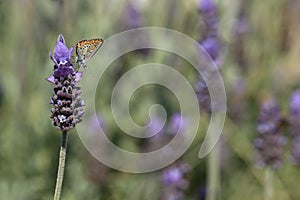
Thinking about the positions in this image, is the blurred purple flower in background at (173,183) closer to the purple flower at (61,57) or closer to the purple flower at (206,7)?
the purple flower at (206,7)

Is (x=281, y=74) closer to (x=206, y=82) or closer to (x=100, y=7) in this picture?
(x=100, y=7)

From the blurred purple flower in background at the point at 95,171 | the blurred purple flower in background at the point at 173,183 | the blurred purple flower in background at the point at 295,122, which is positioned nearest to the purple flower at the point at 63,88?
the blurred purple flower in background at the point at 173,183

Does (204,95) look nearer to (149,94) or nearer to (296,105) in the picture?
(296,105)

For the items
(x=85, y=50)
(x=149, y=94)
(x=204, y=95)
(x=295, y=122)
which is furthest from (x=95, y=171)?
(x=85, y=50)

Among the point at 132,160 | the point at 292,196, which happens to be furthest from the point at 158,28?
the point at 292,196

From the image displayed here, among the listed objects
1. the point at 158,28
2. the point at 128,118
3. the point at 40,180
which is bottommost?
the point at 40,180

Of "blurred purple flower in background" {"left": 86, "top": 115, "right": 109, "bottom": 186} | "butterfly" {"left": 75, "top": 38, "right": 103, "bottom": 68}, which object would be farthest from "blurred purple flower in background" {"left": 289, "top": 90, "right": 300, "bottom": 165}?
"butterfly" {"left": 75, "top": 38, "right": 103, "bottom": 68}
